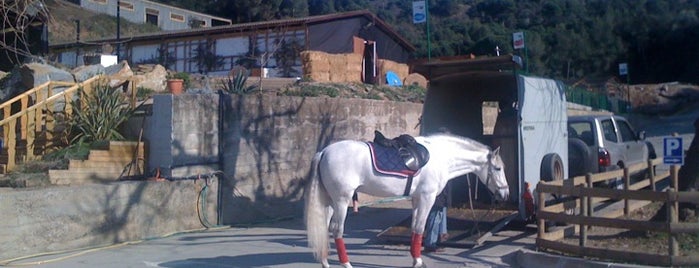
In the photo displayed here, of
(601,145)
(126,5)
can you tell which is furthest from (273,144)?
(126,5)

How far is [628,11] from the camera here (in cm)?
6150

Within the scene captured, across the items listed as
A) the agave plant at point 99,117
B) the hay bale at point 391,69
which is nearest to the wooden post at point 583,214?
the agave plant at point 99,117

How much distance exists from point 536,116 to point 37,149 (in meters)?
8.80

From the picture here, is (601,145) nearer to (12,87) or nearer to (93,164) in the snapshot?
(93,164)

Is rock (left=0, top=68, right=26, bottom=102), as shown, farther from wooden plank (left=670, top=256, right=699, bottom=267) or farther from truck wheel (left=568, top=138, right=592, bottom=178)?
wooden plank (left=670, top=256, right=699, bottom=267)

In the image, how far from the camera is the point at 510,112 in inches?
508

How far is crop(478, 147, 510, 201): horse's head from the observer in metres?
10.0

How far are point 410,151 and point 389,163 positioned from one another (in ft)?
0.98

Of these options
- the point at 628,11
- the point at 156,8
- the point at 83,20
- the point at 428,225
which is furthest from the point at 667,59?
the point at 428,225

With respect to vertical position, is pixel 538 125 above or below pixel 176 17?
below

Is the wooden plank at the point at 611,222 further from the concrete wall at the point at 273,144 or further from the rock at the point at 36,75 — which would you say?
the rock at the point at 36,75

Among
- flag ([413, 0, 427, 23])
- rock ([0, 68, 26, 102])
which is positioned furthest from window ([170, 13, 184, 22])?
rock ([0, 68, 26, 102])

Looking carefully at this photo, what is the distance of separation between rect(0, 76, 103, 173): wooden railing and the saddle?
23.2 feet

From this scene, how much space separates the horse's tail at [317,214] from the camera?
877cm
